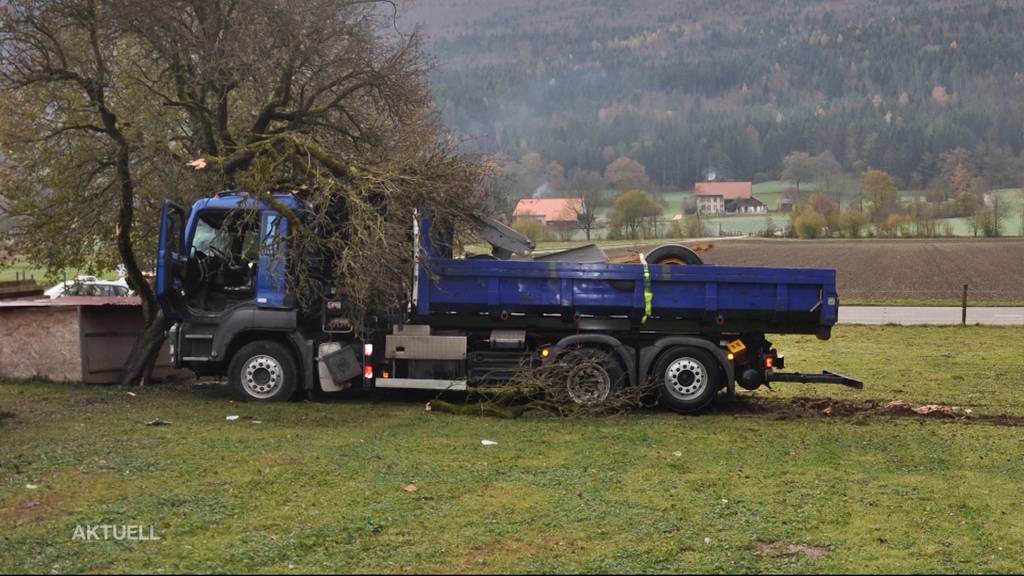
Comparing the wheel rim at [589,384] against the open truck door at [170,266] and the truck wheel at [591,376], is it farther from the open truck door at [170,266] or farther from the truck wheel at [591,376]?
the open truck door at [170,266]

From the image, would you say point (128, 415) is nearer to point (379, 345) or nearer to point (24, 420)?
point (24, 420)

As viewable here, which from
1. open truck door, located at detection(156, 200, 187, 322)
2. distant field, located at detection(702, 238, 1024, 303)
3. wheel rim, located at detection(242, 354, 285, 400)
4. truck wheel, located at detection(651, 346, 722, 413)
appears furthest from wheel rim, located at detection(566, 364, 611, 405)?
distant field, located at detection(702, 238, 1024, 303)

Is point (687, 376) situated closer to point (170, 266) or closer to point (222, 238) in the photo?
point (222, 238)

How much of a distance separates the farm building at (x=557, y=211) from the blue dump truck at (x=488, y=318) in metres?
54.3

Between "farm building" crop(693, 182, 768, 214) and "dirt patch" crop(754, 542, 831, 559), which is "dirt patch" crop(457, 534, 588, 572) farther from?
"farm building" crop(693, 182, 768, 214)

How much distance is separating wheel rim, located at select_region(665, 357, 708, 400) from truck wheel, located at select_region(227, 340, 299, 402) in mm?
4646

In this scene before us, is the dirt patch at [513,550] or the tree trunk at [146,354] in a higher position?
the tree trunk at [146,354]

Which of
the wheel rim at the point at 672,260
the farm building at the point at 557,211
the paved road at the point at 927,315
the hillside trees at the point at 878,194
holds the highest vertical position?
the hillside trees at the point at 878,194

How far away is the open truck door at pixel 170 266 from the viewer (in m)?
13.7

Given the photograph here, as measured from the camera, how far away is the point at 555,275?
43.1 feet

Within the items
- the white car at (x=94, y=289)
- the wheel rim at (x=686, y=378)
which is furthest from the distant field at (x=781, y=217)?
the wheel rim at (x=686, y=378)

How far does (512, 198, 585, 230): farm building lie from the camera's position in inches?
2955

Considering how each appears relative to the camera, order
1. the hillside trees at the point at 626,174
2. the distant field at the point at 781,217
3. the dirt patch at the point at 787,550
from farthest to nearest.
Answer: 1. the hillside trees at the point at 626,174
2. the distant field at the point at 781,217
3. the dirt patch at the point at 787,550

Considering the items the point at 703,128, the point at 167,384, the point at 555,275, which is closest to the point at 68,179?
the point at 167,384
